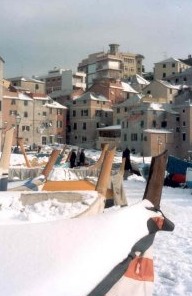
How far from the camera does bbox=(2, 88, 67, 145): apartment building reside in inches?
3046

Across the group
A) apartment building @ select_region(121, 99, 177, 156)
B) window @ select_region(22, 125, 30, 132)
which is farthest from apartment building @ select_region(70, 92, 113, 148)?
window @ select_region(22, 125, 30, 132)

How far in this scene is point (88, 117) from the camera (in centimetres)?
8112

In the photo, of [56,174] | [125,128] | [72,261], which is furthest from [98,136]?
[72,261]

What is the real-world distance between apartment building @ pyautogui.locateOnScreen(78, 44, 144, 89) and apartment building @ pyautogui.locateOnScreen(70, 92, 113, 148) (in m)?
15.0

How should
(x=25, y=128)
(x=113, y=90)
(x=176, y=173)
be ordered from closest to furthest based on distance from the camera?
(x=176, y=173), (x=25, y=128), (x=113, y=90)

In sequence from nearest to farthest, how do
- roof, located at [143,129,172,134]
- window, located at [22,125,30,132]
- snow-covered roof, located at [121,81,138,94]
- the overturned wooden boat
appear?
the overturned wooden boat < roof, located at [143,129,172,134] < window, located at [22,125,30,132] < snow-covered roof, located at [121,81,138,94]

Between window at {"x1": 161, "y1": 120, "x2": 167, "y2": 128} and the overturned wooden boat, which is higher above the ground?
window at {"x1": 161, "y1": 120, "x2": 167, "y2": 128}

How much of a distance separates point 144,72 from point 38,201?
382 feet

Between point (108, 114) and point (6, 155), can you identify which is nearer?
point (6, 155)

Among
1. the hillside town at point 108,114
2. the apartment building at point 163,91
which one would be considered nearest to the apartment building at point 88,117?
the hillside town at point 108,114

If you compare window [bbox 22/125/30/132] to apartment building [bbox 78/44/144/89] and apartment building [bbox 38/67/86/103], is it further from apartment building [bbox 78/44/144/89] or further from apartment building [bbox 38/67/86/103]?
apartment building [bbox 78/44/144/89]

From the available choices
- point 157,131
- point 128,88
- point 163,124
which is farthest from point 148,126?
point 128,88

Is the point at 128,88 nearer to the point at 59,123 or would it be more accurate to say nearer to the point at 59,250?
the point at 59,123

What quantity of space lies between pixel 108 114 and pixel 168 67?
24662mm
